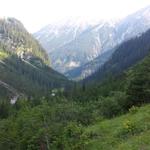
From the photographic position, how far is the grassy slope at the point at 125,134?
23.2 m

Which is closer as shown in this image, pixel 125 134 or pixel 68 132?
pixel 125 134

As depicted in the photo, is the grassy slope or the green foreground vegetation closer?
the grassy slope

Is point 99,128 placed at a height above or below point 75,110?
below

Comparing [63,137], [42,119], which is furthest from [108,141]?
[42,119]

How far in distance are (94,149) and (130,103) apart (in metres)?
14.6

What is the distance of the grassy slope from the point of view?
2317 centimetres

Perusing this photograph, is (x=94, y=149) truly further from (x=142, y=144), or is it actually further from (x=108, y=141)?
(x=142, y=144)

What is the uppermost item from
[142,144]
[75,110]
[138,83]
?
[138,83]

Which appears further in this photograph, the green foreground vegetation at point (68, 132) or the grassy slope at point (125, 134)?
the green foreground vegetation at point (68, 132)

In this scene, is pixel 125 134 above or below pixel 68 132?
below

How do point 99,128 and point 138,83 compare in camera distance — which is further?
point 138,83

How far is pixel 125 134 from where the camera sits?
1045 inches

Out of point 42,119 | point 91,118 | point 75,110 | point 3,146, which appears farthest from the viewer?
point 91,118

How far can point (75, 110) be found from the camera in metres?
34.4
